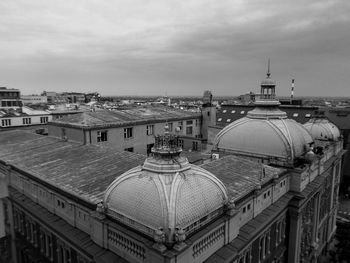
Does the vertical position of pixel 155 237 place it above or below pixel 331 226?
above

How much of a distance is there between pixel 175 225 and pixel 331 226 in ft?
149

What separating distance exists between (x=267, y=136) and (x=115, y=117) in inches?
1060

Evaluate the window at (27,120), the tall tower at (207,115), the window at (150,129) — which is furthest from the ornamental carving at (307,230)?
the window at (27,120)

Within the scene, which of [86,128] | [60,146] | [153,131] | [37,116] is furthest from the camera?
[37,116]

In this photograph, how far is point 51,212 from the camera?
68.4 feet

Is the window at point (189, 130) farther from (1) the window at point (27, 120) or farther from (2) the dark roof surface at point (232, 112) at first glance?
(1) the window at point (27, 120)

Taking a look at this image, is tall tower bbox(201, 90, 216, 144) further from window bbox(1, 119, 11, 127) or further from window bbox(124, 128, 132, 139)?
window bbox(1, 119, 11, 127)

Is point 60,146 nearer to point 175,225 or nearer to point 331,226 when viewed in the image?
point 175,225

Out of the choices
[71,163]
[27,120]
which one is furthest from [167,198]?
[27,120]

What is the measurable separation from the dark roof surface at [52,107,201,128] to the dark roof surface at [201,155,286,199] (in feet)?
57.8

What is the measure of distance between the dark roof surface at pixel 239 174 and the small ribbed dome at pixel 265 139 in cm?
360

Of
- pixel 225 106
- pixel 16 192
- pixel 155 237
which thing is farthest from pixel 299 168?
pixel 225 106

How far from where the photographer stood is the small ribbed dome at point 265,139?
28.0 metres

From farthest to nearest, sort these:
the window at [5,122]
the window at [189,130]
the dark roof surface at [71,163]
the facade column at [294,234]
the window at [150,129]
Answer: the window at [5,122] < the window at [189,130] < the window at [150,129] < the facade column at [294,234] < the dark roof surface at [71,163]
